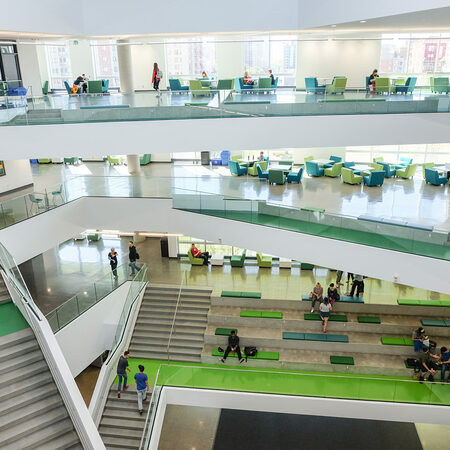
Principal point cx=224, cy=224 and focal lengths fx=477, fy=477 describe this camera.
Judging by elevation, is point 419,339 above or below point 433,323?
above

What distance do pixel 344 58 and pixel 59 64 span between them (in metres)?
14.5

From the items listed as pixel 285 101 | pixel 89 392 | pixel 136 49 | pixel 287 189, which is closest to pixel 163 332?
pixel 89 392

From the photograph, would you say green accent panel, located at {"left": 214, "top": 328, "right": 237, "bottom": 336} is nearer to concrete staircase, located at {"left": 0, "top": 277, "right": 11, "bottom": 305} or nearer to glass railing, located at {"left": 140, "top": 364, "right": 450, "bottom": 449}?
glass railing, located at {"left": 140, "top": 364, "right": 450, "bottom": 449}

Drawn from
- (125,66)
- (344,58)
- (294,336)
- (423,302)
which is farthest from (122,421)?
(344,58)

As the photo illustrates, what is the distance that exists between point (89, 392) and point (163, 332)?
8.96ft

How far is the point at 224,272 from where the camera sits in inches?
705

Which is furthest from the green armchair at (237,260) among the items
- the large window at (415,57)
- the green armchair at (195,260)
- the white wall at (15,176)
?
the large window at (415,57)

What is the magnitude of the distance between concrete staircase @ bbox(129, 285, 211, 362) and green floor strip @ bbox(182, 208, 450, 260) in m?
3.28

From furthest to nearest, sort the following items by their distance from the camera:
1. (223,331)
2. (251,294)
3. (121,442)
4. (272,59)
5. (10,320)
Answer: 1. (272,59)
2. (251,294)
3. (223,331)
4. (121,442)
5. (10,320)

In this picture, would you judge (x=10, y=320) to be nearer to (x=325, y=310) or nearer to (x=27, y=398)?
(x=27, y=398)

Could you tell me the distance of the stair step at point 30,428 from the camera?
6.42 metres

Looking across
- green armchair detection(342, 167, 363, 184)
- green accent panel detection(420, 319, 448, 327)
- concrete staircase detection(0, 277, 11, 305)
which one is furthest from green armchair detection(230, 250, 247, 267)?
concrete staircase detection(0, 277, 11, 305)

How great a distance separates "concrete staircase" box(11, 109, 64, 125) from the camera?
1148cm

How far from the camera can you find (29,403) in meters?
6.86
